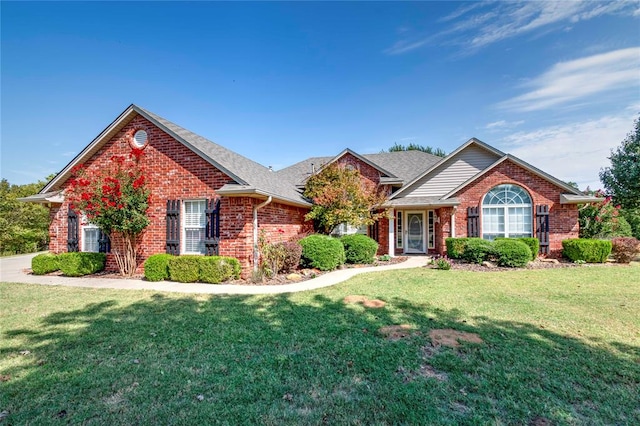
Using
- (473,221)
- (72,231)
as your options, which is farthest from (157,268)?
(473,221)

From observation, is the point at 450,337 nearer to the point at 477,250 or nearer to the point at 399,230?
the point at 477,250

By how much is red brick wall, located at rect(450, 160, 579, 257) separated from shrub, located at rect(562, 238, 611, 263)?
85cm

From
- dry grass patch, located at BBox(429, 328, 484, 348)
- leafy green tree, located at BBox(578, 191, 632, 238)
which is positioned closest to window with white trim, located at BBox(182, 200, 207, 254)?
dry grass patch, located at BBox(429, 328, 484, 348)

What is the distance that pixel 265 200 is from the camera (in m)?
10.8

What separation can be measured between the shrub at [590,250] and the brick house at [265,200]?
94cm

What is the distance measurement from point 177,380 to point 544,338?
17.3ft

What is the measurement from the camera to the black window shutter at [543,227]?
13.7 m

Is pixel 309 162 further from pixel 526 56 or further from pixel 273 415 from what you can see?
pixel 273 415

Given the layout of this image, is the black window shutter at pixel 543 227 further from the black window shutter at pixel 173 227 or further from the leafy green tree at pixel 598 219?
the black window shutter at pixel 173 227

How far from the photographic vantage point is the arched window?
1407cm

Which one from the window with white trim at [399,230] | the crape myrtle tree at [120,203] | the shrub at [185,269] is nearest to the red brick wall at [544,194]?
the window with white trim at [399,230]

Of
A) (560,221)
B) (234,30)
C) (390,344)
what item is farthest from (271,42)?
(560,221)

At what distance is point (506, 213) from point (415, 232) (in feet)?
14.7

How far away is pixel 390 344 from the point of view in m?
4.41
